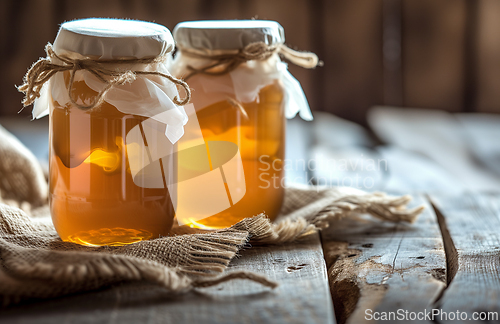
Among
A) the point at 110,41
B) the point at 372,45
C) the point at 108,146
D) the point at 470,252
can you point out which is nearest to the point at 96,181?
the point at 108,146

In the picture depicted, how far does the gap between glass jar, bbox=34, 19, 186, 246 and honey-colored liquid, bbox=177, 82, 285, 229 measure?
0.09m

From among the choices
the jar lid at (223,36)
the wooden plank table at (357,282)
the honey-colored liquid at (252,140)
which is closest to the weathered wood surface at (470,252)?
the wooden plank table at (357,282)

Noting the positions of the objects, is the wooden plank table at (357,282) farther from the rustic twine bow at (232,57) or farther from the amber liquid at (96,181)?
the rustic twine bow at (232,57)

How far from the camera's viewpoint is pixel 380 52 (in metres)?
1.83

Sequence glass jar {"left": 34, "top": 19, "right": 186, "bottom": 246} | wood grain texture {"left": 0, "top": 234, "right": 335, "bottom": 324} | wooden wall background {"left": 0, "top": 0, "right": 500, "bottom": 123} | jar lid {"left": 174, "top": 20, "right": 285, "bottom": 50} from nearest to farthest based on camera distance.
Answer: wood grain texture {"left": 0, "top": 234, "right": 335, "bottom": 324}, glass jar {"left": 34, "top": 19, "right": 186, "bottom": 246}, jar lid {"left": 174, "top": 20, "right": 285, "bottom": 50}, wooden wall background {"left": 0, "top": 0, "right": 500, "bottom": 123}

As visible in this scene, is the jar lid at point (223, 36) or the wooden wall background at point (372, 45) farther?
the wooden wall background at point (372, 45)

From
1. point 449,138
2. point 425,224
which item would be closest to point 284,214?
point 425,224

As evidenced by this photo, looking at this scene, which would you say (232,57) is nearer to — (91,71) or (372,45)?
(91,71)

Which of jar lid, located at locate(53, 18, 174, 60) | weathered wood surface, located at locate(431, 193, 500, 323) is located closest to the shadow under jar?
jar lid, located at locate(53, 18, 174, 60)

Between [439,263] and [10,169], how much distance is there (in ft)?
2.19

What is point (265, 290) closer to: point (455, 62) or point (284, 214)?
point (284, 214)

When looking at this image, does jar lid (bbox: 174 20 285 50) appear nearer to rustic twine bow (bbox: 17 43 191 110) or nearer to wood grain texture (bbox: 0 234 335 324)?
rustic twine bow (bbox: 17 43 191 110)

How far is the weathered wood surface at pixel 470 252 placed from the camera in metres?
→ 0.51

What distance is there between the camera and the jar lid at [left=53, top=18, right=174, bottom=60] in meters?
0.57
